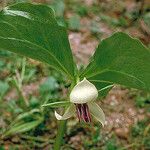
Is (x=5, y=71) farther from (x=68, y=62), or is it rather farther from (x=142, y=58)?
(x=142, y=58)

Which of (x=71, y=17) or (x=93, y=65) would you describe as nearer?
(x=93, y=65)

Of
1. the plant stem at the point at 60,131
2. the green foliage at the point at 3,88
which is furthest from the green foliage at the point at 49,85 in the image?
the plant stem at the point at 60,131

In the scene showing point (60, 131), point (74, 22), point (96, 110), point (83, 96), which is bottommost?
point (74, 22)

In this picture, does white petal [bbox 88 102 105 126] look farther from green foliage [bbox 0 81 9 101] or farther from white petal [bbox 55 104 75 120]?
green foliage [bbox 0 81 9 101]

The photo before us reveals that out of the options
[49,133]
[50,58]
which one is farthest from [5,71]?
[50,58]

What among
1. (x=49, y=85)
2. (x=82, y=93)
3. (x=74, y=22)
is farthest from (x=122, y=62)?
(x=74, y=22)

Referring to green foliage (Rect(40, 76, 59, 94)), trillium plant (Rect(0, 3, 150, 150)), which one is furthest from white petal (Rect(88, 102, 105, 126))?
green foliage (Rect(40, 76, 59, 94))

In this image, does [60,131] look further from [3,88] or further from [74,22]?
[74,22]
